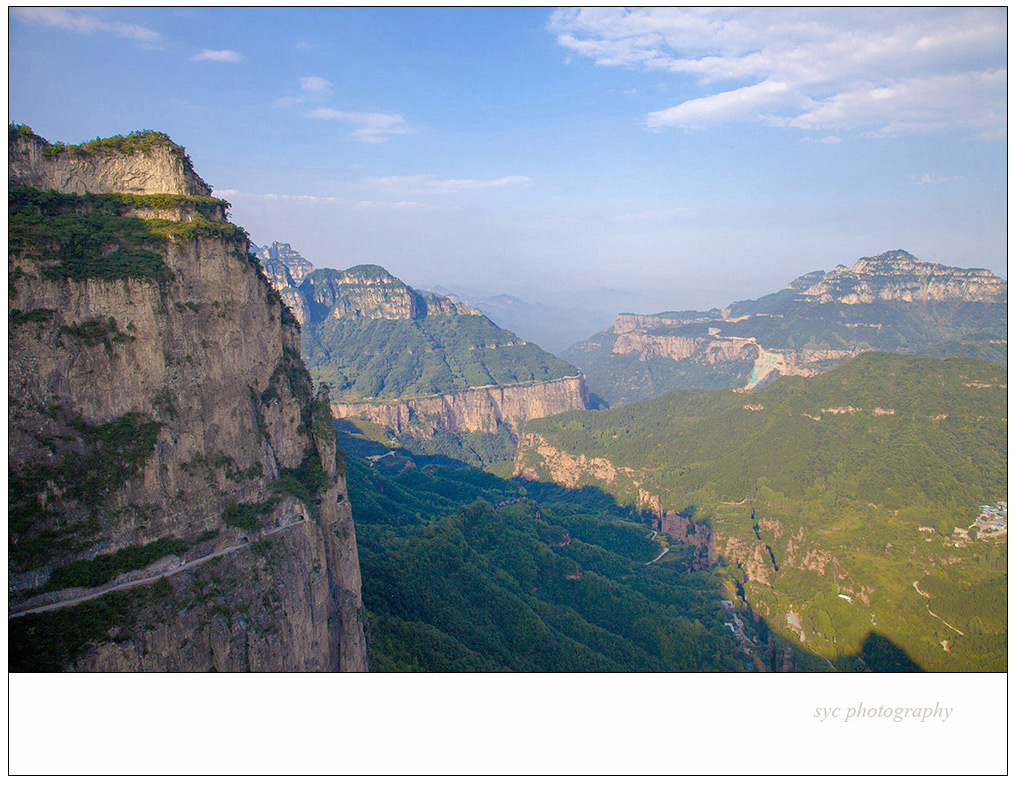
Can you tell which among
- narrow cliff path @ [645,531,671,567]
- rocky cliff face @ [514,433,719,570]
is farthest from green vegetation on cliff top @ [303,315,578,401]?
narrow cliff path @ [645,531,671,567]

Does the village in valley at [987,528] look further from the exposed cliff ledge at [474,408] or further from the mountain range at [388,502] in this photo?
the exposed cliff ledge at [474,408]

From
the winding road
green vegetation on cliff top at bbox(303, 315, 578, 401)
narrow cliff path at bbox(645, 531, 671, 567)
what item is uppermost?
green vegetation on cliff top at bbox(303, 315, 578, 401)

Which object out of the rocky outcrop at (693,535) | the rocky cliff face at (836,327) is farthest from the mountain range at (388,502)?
the rocky cliff face at (836,327)

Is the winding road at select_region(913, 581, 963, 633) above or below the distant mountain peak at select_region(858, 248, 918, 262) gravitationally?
below

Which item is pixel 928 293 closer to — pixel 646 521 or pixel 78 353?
pixel 646 521

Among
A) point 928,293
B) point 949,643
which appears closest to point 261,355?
point 949,643

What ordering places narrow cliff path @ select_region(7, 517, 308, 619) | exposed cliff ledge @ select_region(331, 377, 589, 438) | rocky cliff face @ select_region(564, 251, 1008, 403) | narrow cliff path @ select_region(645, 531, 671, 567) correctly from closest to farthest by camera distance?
1. narrow cliff path @ select_region(7, 517, 308, 619)
2. narrow cliff path @ select_region(645, 531, 671, 567)
3. exposed cliff ledge @ select_region(331, 377, 589, 438)
4. rocky cliff face @ select_region(564, 251, 1008, 403)

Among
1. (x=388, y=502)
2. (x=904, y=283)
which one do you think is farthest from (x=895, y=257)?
(x=388, y=502)

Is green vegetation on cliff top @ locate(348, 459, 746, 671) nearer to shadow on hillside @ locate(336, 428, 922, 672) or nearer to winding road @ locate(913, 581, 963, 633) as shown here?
shadow on hillside @ locate(336, 428, 922, 672)
